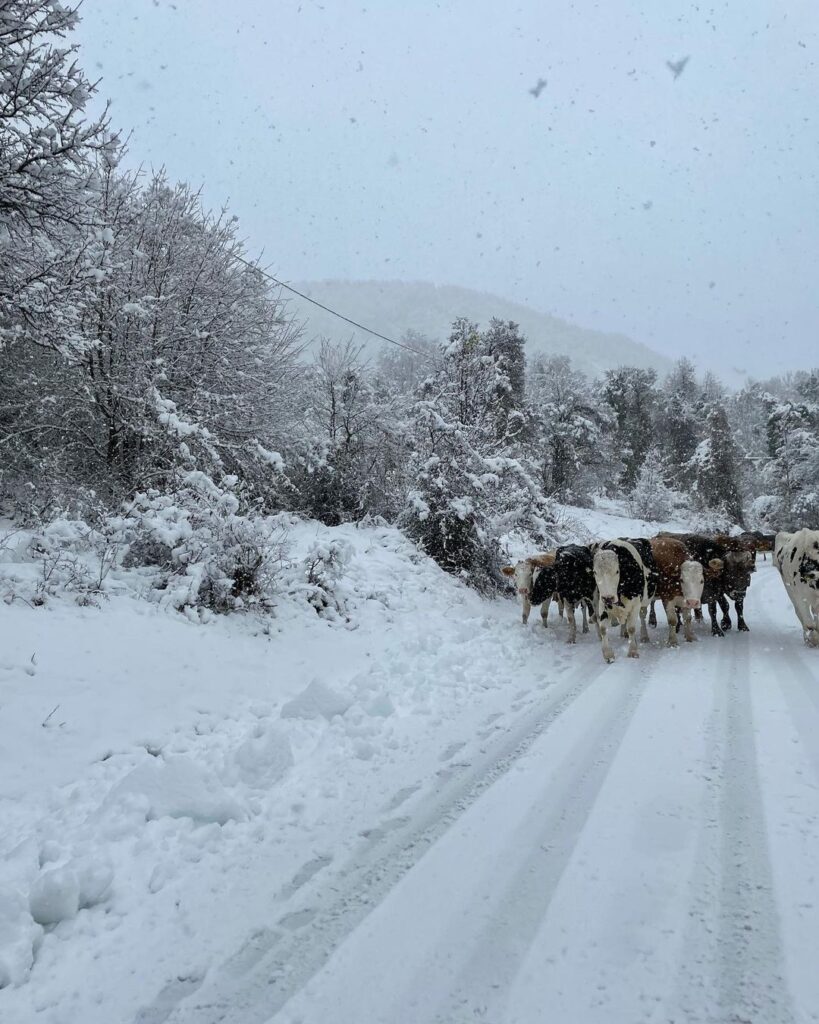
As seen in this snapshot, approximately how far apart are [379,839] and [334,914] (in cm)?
67

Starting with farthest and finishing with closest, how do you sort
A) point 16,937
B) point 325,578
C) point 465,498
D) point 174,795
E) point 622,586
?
point 465,498, point 325,578, point 622,586, point 174,795, point 16,937

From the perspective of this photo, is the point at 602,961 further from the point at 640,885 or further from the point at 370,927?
the point at 370,927

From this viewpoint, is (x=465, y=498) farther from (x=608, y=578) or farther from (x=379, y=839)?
(x=379, y=839)

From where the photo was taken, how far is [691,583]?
26.9 feet

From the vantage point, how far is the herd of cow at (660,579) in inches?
314

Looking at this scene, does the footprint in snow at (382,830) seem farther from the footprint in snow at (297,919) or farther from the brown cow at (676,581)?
the brown cow at (676,581)

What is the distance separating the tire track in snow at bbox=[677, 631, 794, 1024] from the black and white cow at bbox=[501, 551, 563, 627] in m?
5.46

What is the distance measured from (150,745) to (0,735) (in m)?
0.92

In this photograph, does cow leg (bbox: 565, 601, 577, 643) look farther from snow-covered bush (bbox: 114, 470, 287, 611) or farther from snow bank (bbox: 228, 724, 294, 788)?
snow bank (bbox: 228, 724, 294, 788)

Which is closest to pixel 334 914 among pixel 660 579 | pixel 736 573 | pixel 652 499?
pixel 660 579

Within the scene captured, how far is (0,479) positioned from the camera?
9484 mm

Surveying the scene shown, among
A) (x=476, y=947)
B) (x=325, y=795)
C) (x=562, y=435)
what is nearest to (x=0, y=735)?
(x=325, y=795)

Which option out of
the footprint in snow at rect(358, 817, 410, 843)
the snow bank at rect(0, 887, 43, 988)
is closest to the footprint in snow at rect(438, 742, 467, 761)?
the footprint in snow at rect(358, 817, 410, 843)

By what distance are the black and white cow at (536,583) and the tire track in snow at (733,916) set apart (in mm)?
5463
